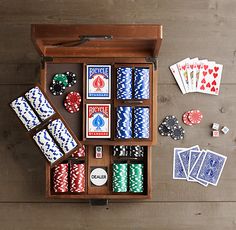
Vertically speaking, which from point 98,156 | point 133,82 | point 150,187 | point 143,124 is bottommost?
point 150,187

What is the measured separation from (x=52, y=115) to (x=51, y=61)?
0.32 meters

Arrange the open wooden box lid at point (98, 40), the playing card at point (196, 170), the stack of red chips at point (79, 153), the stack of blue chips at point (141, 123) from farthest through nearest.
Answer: the playing card at point (196, 170) → the stack of red chips at point (79, 153) → the stack of blue chips at point (141, 123) → the open wooden box lid at point (98, 40)

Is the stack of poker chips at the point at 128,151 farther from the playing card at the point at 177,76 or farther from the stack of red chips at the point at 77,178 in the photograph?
the playing card at the point at 177,76

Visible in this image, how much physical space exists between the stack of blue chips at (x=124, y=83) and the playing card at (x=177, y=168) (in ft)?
1.76

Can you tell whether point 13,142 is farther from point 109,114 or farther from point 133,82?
point 133,82

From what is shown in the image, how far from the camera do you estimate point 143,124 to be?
2402 mm

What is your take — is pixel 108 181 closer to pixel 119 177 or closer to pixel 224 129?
pixel 119 177

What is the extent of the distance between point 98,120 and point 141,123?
25cm

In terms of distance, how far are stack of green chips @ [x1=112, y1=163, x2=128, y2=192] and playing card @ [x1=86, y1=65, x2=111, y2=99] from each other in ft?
1.36

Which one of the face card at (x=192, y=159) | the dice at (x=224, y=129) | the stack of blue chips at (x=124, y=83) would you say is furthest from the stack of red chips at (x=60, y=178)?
the dice at (x=224, y=129)

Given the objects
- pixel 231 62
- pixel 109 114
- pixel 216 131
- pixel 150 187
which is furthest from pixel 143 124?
pixel 231 62

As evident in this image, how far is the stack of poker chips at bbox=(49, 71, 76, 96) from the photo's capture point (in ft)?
8.07

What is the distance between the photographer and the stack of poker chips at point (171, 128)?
107 inches

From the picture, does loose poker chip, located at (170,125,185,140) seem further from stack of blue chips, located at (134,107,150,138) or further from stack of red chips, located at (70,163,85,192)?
stack of red chips, located at (70,163,85,192)
